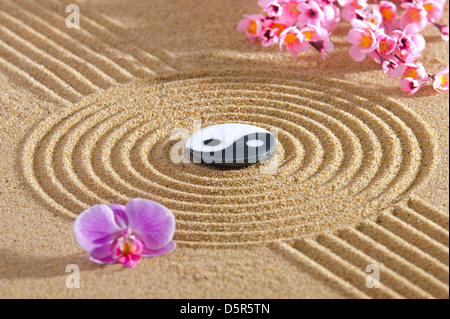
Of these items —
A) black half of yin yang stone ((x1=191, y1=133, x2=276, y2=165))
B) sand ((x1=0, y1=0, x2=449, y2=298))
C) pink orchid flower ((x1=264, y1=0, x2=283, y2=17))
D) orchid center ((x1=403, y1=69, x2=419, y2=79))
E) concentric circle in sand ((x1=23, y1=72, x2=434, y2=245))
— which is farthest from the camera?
pink orchid flower ((x1=264, y1=0, x2=283, y2=17))

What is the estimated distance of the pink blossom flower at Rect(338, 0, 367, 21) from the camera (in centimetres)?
189

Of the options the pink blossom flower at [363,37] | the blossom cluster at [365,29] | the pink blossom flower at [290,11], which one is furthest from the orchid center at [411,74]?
the pink blossom flower at [290,11]

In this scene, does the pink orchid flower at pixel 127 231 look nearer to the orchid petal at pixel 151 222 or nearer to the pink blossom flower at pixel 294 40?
the orchid petal at pixel 151 222

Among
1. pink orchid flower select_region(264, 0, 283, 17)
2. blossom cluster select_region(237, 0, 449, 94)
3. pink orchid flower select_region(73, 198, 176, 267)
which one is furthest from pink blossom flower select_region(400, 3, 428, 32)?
pink orchid flower select_region(73, 198, 176, 267)

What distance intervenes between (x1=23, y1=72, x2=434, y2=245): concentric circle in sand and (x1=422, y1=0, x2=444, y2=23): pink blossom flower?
0.36m

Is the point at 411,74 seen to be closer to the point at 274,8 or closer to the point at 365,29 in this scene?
the point at 365,29

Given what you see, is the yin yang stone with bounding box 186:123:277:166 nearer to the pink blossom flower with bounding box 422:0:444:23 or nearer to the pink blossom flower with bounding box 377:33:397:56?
the pink blossom flower with bounding box 377:33:397:56

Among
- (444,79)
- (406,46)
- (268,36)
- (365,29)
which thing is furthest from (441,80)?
(268,36)

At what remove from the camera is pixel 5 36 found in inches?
78.7

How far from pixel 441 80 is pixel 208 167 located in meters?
0.63

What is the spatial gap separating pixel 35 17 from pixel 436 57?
1.13m

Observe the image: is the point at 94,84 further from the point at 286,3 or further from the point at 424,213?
the point at 424,213

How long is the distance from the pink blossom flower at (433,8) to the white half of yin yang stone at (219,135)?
0.66m

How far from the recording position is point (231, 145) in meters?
1.56
